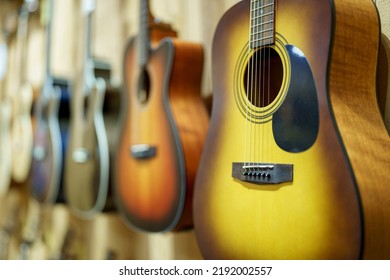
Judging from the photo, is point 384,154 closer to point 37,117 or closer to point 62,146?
point 62,146

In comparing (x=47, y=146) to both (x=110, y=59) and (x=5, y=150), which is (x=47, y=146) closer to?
(x=110, y=59)

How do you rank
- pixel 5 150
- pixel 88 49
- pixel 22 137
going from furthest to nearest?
pixel 5 150 → pixel 22 137 → pixel 88 49

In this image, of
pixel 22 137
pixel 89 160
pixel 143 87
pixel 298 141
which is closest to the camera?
pixel 298 141

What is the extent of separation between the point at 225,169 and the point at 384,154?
0.23 meters

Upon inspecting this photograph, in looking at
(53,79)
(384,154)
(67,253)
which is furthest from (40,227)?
(384,154)

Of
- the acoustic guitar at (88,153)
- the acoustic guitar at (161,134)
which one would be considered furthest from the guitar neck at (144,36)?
the acoustic guitar at (88,153)

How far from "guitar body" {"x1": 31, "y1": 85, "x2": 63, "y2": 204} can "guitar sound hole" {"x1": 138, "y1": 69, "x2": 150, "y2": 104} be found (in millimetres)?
459

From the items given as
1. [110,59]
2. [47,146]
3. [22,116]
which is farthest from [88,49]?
[22,116]

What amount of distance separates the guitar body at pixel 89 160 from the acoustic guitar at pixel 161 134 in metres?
0.10

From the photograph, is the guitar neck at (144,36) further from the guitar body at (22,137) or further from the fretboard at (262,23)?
the guitar body at (22,137)

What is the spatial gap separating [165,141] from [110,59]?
0.65m

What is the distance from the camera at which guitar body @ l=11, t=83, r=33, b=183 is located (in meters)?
1.60

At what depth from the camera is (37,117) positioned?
156 cm

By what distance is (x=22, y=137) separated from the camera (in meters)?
1.66
